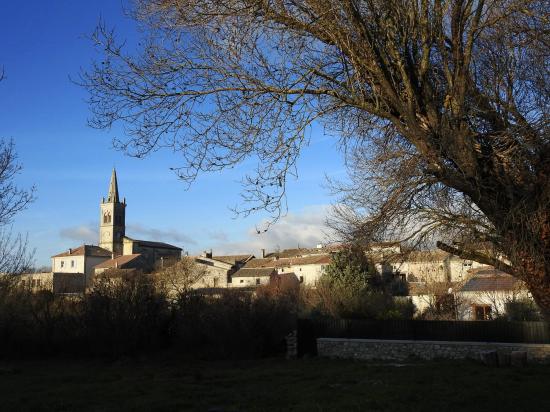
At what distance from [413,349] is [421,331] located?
91 cm

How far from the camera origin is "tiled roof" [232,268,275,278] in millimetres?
67688

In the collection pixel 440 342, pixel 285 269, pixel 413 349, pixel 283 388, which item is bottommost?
pixel 283 388

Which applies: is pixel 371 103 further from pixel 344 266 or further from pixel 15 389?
pixel 344 266

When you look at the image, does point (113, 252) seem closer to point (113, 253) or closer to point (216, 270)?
point (113, 253)

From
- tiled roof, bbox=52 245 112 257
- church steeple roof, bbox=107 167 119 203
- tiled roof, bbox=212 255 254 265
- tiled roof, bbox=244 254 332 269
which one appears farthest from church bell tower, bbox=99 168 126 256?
tiled roof, bbox=244 254 332 269

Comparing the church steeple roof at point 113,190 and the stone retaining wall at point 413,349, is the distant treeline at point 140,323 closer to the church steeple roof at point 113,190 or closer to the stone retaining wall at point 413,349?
the stone retaining wall at point 413,349

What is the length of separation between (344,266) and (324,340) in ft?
53.5

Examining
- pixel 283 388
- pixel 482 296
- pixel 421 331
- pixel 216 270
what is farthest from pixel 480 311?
pixel 216 270

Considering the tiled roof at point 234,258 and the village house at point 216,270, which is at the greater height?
the tiled roof at point 234,258

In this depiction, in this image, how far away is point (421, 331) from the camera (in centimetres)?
2206

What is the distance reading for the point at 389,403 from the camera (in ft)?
35.3

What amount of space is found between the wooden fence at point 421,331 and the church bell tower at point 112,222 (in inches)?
4964

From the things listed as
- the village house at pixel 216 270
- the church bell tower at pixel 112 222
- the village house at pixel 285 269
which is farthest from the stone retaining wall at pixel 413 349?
the church bell tower at pixel 112 222

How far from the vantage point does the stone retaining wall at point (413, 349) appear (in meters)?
18.8
